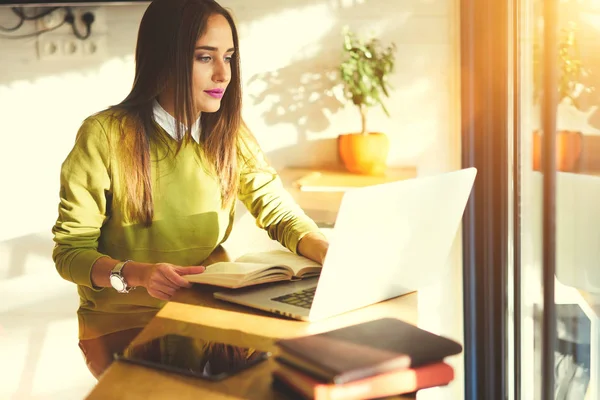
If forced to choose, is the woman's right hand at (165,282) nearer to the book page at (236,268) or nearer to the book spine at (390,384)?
the book page at (236,268)

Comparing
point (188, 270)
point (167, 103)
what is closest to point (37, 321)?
point (167, 103)

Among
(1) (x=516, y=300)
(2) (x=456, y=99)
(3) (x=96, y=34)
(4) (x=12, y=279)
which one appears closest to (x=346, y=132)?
(2) (x=456, y=99)

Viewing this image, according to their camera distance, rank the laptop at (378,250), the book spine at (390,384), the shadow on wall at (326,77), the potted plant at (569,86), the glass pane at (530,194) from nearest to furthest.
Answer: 1. the book spine at (390,384)
2. the laptop at (378,250)
3. the potted plant at (569,86)
4. the glass pane at (530,194)
5. the shadow on wall at (326,77)

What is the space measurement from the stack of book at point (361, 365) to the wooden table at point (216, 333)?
0.10 ft

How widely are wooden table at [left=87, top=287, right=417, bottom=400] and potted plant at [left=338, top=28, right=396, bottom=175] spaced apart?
4.33ft

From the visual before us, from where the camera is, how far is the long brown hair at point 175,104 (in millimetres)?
1702

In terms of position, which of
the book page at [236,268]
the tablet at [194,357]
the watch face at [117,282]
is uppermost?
the book page at [236,268]

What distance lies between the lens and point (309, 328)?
1.16m

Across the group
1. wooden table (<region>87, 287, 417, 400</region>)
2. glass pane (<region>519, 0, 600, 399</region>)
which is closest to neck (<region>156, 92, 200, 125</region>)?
wooden table (<region>87, 287, 417, 400</region>)

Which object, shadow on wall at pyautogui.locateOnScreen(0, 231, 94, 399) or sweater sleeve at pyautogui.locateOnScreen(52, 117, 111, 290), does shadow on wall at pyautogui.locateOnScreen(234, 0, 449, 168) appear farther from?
sweater sleeve at pyautogui.locateOnScreen(52, 117, 111, 290)

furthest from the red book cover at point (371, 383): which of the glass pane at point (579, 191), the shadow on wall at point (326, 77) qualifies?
the shadow on wall at point (326, 77)

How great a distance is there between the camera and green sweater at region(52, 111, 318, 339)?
1.62 metres

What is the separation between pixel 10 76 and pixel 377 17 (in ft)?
4.59

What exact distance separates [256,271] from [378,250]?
0.27 m
